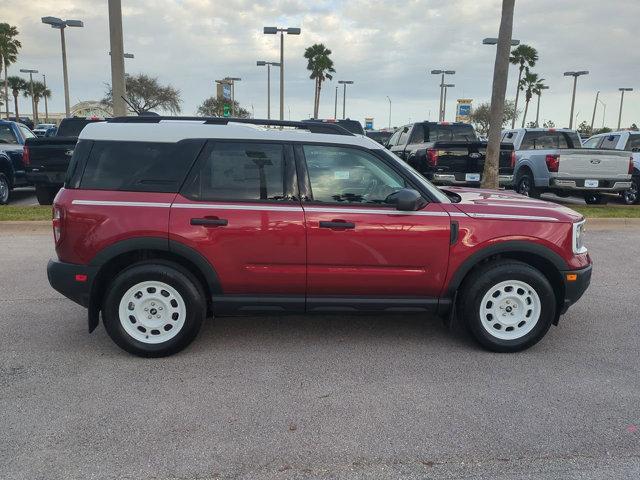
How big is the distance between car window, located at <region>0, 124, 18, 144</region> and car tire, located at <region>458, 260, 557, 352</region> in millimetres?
12265

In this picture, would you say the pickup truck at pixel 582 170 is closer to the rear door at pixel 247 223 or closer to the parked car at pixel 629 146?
the parked car at pixel 629 146

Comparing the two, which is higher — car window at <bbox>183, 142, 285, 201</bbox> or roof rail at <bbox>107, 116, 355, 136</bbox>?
roof rail at <bbox>107, 116, 355, 136</bbox>

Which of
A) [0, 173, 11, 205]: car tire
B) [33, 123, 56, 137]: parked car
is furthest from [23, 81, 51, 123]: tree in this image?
[0, 173, 11, 205]: car tire

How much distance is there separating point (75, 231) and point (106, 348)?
1.03m

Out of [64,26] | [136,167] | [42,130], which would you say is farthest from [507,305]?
[42,130]

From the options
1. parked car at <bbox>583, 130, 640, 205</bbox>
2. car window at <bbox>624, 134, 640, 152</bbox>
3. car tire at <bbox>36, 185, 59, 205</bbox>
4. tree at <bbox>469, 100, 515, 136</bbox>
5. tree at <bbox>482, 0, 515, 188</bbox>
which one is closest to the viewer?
tree at <bbox>482, 0, 515, 188</bbox>

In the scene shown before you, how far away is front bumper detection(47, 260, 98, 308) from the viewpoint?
4.04 metres

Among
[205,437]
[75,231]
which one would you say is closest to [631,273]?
[205,437]

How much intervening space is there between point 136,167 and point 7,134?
10.7 meters

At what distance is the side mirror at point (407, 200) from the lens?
397cm

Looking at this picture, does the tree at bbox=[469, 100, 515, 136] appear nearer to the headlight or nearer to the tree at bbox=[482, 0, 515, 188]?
the tree at bbox=[482, 0, 515, 188]

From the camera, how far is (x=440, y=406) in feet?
11.3

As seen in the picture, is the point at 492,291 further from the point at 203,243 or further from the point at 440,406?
the point at 203,243

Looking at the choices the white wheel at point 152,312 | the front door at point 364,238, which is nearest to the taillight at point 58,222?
the white wheel at point 152,312
